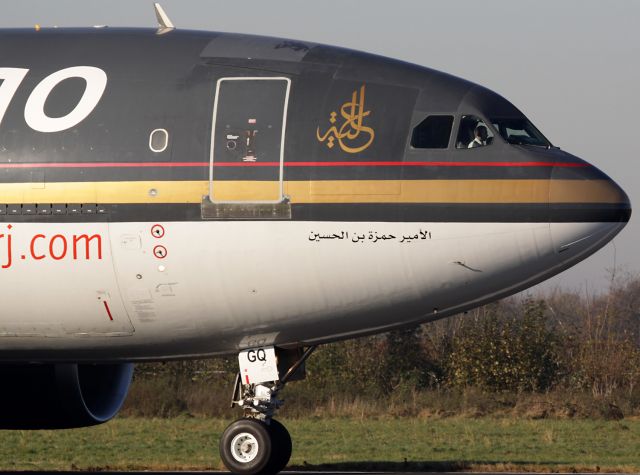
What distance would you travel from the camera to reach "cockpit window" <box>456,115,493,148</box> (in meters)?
14.0

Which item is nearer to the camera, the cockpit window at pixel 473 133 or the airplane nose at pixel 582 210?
the airplane nose at pixel 582 210

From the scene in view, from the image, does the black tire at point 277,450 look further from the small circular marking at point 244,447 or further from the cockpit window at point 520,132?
the cockpit window at point 520,132

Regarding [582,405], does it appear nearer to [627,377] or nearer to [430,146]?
[627,377]

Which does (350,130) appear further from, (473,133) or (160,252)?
(160,252)

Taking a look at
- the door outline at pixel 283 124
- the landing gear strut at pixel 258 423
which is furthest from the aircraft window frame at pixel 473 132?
the landing gear strut at pixel 258 423

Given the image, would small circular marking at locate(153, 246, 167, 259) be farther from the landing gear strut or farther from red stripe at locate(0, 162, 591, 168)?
the landing gear strut

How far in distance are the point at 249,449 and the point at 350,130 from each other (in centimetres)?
367

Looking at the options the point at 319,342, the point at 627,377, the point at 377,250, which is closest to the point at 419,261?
the point at 377,250

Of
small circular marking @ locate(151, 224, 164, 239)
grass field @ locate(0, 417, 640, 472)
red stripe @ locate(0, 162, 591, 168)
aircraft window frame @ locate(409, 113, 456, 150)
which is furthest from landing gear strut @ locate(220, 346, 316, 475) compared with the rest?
grass field @ locate(0, 417, 640, 472)

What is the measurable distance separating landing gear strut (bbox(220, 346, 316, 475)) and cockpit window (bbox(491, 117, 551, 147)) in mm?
3352

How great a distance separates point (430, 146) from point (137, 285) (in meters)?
3.56

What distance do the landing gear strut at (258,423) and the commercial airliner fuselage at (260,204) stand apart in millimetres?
25

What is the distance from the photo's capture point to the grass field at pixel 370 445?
899 inches

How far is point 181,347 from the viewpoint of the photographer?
49.2 ft
